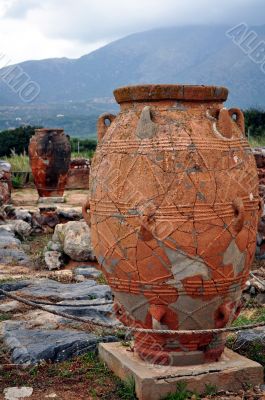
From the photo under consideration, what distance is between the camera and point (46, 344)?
184 inches

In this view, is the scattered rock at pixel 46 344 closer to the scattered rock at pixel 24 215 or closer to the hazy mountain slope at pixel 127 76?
the scattered rock at pixel 24 215

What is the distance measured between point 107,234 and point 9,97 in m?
135

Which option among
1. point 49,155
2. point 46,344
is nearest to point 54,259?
point 46,344

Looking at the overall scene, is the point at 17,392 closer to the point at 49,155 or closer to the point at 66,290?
the point at 66,290

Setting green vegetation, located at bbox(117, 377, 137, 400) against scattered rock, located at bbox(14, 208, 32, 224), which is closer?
green vegetation, located at bbox(117, 377, 137, 400)

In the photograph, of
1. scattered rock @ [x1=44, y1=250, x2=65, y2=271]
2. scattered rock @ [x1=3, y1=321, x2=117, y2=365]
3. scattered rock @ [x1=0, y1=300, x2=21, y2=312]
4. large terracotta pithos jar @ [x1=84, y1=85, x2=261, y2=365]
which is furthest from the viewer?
scattered rock @ [x1=44, y1=250, x2=65, y2=271]

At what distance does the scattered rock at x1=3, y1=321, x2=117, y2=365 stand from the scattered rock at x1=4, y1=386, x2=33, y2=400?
0.40m

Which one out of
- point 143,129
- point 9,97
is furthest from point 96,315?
point 9,97

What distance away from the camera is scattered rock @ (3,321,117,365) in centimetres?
451

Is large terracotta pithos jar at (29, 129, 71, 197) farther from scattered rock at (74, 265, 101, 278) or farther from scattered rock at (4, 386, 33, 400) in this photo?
scattered rock at (4, 386, 33, 400)

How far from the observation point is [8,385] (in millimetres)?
4105

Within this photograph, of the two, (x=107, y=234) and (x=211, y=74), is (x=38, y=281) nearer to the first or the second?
(x=107, y=234)


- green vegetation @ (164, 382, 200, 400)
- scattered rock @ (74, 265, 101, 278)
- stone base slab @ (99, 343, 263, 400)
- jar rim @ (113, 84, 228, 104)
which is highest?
jar rim @ (113, 84, 228, 104)

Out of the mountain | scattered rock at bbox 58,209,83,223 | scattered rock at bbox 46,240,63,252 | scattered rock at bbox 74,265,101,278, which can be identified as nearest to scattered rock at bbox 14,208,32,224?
scattered rock at bbox 58,209,83,223
